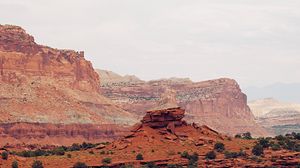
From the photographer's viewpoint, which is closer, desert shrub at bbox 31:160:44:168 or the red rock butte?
desert shrub at bbox 31:160:44:168

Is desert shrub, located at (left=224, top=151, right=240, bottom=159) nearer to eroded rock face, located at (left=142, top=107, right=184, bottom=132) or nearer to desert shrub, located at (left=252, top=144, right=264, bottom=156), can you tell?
desert shrub, located at (left=252, top=144, right=264, bottom=156)

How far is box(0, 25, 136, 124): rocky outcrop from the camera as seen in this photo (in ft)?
456

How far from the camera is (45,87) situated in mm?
149375

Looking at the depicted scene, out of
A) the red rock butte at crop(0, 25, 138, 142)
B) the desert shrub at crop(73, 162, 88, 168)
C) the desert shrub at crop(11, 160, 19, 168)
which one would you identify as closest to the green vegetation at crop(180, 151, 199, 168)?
the desert shrub at crop(73, 162, 88, 168)

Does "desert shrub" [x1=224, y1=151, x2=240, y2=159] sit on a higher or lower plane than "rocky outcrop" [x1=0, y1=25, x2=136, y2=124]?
lower

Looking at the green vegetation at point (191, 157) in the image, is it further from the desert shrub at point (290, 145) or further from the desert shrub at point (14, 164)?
the desert shrub at point (14, 164)

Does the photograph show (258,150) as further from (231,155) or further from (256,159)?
(256,159)

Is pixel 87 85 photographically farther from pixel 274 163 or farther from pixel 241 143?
pixel 274 163

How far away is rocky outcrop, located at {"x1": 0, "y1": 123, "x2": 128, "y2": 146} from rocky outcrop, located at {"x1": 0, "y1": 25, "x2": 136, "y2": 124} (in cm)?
190

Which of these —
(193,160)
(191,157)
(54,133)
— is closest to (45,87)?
(54,133)

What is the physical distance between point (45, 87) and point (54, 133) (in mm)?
16363

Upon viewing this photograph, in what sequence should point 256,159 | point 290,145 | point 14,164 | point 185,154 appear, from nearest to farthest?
1. point 14,164
2. point 256,159
3. point 185,154
4. point 290,145

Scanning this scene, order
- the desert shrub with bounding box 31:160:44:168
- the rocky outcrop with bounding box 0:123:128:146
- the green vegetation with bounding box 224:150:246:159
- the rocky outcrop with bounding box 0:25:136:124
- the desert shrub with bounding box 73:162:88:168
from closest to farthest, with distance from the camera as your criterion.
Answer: the desert shrub with bounding box 73:162:88:168 → the desert shrub with bounding box 31:160:44:168 → the green vegetation with bounding box 224:150:246:159 → the rocky outcrop with bounding box 0:123:128:146 → the rocky outcrop with bounding box 0:25:136:124

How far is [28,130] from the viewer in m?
131
